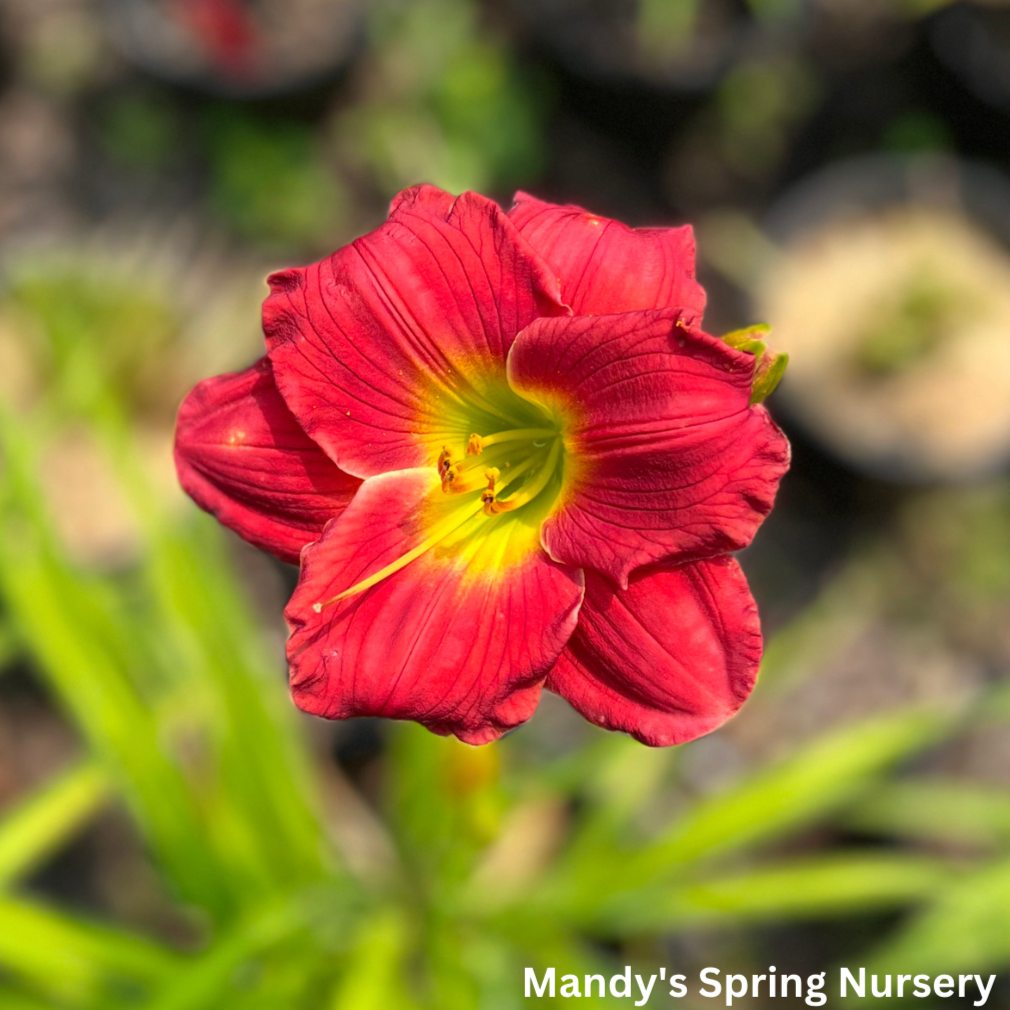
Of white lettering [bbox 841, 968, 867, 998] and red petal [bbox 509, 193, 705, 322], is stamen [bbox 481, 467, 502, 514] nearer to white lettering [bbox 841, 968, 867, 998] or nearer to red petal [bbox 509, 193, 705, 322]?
red petal [bbox 509, 193, 705, 322]

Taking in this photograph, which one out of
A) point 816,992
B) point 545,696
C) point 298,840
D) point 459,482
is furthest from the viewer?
point 545,696

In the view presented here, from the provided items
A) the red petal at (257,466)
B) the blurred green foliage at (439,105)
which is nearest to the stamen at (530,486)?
the red petal at (257,466)

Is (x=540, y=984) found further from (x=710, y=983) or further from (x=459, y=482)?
(x=459, y=482)

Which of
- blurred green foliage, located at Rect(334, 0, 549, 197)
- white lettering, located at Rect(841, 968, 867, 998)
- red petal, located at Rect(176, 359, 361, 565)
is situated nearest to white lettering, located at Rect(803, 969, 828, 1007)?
white lettering, located at Rect(841, 968, 867, 998)

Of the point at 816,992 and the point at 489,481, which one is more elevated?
the point at 489,481

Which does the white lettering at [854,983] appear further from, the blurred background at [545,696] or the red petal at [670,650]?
the red petal at [670,650]

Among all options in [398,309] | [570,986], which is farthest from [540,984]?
[398,309]
